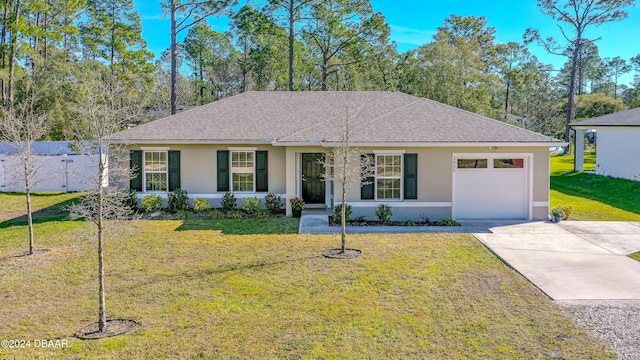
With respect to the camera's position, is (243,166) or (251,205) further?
(243,166)

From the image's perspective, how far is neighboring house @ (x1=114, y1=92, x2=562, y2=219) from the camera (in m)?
14.0

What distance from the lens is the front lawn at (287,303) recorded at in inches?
229

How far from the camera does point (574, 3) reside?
3177 centimetres

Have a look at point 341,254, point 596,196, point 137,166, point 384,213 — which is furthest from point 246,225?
point 596,196

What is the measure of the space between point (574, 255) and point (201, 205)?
10847mm

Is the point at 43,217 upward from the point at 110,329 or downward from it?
upward

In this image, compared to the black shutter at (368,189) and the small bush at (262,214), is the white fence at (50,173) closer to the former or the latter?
the small bush at (262,214)

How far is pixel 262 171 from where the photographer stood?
1546 centimetres

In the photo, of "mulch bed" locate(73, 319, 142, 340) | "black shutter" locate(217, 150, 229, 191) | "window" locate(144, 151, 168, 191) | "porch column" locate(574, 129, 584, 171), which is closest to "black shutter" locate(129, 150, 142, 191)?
"window" locate(144, 151, 168, 191)

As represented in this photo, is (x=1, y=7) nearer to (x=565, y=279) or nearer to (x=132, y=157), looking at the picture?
(x=132, y=157)

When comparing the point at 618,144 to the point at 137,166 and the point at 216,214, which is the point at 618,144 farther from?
the point at 137,166

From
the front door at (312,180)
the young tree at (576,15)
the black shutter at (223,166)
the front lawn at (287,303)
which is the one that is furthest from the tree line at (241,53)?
the front lawn at (287,303)

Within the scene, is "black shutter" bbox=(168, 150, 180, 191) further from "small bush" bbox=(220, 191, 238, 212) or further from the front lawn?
the front lawn

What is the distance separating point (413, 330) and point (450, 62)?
2603cm
